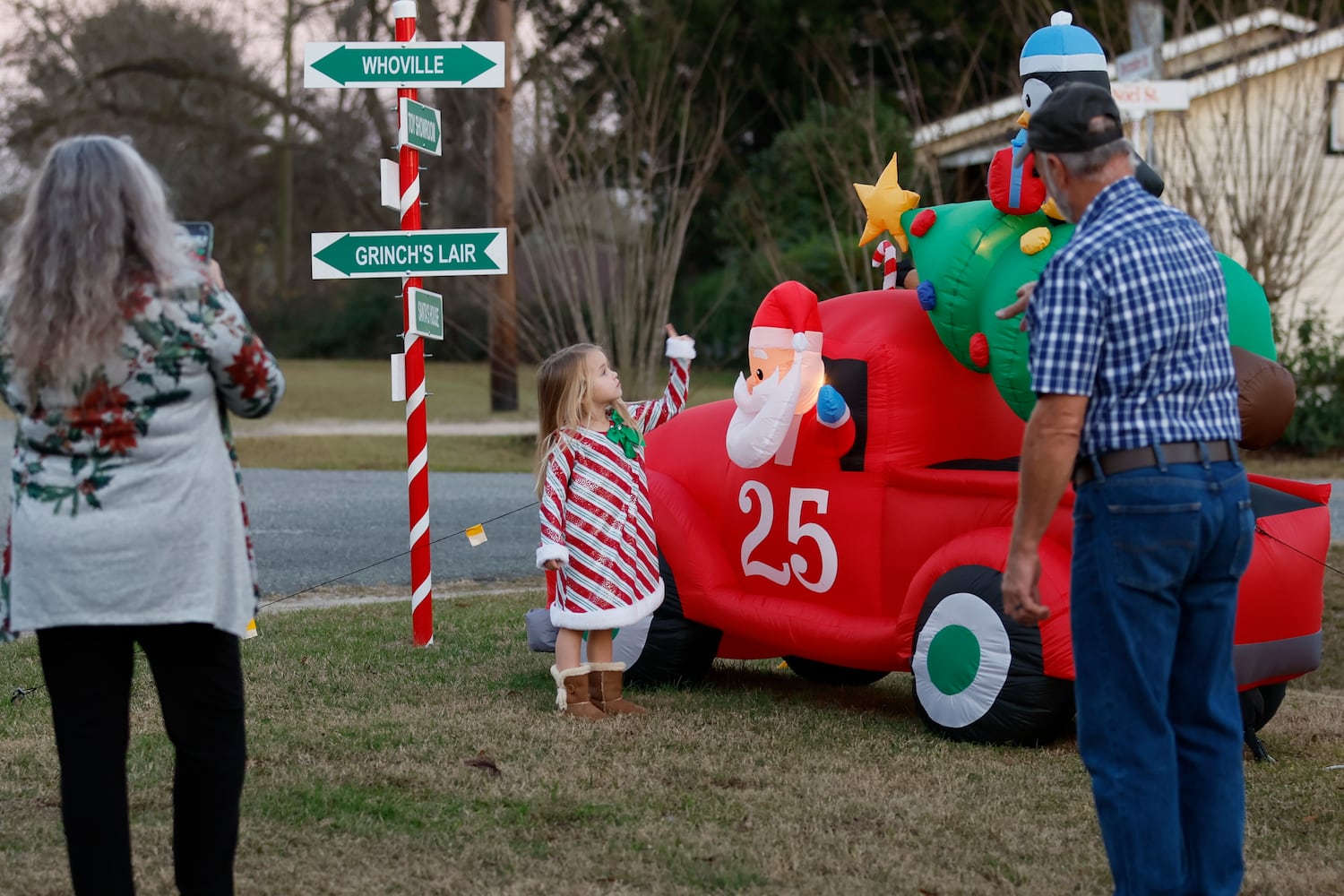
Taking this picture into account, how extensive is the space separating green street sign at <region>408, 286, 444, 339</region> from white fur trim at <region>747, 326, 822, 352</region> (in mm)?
2124

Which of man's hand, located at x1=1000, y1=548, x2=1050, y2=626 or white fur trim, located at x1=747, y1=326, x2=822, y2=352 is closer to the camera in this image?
man's hand, located at x1=1000, y1=548, x2=1050, y2=626

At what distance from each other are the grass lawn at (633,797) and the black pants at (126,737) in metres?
0.57

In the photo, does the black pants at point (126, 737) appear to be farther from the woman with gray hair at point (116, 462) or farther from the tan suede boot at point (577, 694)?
the tan suede boot at point (577, 694)

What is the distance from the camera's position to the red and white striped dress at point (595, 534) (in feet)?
17.8

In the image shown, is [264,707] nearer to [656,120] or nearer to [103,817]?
[103,817]

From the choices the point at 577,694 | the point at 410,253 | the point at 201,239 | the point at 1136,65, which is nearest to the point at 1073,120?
the point at 201,239

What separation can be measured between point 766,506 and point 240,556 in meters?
2.83

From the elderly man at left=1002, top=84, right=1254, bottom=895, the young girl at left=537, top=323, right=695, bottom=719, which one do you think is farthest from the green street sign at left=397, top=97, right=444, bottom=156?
the elderly man at left=1002, top=84, right=1254, bottom=895

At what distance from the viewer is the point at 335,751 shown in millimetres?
4941

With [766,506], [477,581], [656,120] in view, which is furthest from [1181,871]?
[656,120]

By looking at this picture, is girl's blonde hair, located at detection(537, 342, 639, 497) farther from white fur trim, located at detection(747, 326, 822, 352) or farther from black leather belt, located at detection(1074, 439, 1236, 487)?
black leather belt, located at detection(1074, 439, 1236, 487)

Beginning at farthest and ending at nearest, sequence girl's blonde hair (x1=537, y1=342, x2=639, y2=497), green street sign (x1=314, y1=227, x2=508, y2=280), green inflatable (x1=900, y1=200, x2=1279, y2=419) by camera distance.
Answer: green street sign (x1=314, y1=227, x2=508, y2=280), girl's blonde hair (x1=537, y1=342, x2=639, y2=497), green inflatable (x1=900, y1=200, x2=1279, y2=419)

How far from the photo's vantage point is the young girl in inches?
214

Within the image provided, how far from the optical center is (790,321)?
5391mm
